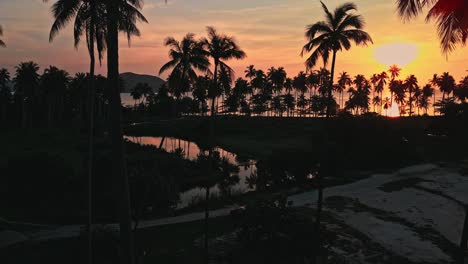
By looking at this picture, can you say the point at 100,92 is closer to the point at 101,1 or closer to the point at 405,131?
the point at 405,131

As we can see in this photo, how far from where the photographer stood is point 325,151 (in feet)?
95.3

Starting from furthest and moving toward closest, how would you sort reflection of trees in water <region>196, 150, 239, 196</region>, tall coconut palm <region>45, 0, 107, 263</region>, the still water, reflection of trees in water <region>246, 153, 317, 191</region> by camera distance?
reflection of trees in water <region>196, 150, 239, 196</region> → reflection of trees in water <region>246, 153, 317, 191</region> → the still water → tall coconut palm <region>45, 0, 107, 263</region>

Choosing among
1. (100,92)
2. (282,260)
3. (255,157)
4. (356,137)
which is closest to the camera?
(282,260)

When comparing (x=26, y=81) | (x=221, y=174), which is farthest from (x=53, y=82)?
(x=221, y=174)

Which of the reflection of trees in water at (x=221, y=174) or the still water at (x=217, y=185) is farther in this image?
the reflection of trees in water at (x=221, y=174)

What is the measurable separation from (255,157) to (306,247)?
5778 cm

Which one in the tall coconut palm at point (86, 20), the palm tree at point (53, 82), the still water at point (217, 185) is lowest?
the still water at point (217, 185)

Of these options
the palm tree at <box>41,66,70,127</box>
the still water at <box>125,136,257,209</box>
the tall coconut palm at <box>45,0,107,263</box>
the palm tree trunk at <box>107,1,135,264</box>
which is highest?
the palm tree at <box>41,66,70,127</box>

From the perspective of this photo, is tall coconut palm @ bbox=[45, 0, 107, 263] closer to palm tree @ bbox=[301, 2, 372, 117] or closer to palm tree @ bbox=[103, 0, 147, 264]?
palm tree @ bbox=[103, 0, 147, 264]

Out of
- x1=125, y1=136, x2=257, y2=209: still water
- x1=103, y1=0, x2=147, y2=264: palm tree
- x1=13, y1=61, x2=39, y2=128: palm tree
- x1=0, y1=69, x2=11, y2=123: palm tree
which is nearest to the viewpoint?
x1=103, y1=0, x2=147, y2=264: palm tree

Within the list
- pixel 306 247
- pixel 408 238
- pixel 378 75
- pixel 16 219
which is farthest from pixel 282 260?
pixel 378 75

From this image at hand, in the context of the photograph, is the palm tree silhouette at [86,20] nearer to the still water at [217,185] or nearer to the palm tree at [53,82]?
the still water at [217,185]

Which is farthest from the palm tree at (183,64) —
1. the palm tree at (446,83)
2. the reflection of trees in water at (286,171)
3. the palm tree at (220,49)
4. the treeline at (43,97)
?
the palm tree at (446,83)

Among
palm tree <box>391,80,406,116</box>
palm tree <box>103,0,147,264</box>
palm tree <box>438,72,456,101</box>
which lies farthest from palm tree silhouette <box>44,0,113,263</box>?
palm tree <box>391,80,406,116</box>
